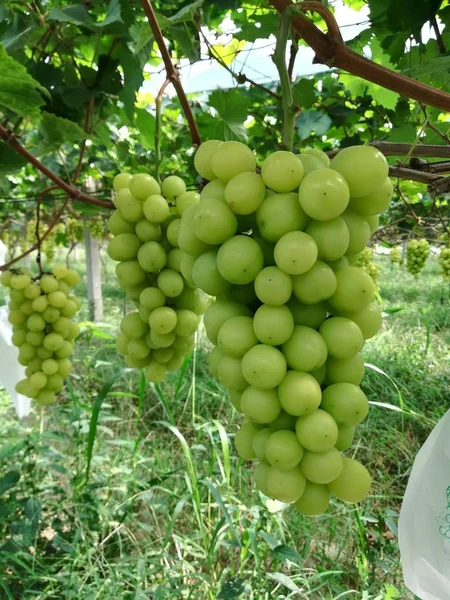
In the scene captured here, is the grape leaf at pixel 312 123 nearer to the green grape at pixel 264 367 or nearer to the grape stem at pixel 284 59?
the grape stem at pixel 284 59

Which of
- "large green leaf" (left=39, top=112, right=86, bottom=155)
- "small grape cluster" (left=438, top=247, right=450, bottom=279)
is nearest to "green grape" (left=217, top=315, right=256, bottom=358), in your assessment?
"large green leaf" (left=39, top=112, right=86, bottom=155)

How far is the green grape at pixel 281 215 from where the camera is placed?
44cm

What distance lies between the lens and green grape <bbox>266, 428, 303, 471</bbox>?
0.43 metres

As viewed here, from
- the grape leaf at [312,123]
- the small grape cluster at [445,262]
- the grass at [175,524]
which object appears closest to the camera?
the grass at [175,524]

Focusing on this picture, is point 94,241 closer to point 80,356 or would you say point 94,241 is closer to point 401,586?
point 80,356

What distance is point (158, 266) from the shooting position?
720mm

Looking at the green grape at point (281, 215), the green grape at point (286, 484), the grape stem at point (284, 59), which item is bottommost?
the green grape at point (286, 484)

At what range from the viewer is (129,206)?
0.73 meters

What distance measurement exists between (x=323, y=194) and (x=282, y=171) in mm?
46

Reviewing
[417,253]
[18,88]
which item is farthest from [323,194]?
[417,253]

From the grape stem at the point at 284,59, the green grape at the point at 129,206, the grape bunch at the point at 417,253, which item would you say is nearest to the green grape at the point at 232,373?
the grape stem at the point at 284,59

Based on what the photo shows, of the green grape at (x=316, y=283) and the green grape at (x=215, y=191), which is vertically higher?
the green grape at (x=215, y=191)

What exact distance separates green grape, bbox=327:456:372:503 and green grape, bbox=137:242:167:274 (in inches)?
15.8

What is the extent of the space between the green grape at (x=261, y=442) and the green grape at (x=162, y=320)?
0.95 ft
